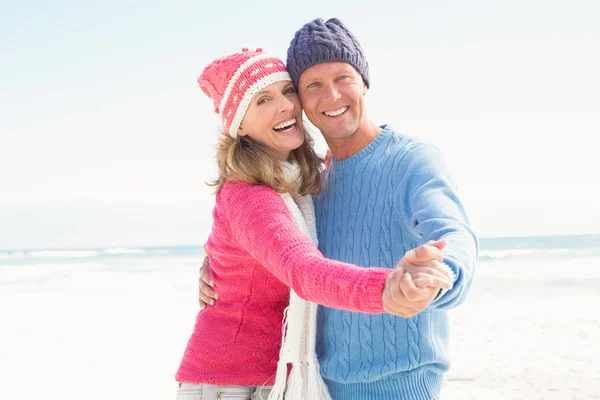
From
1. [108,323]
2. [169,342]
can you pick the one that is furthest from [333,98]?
[108,323]

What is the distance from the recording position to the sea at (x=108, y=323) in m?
5.60

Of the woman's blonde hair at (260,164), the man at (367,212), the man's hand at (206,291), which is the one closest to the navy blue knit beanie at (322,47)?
the man at (367,212)

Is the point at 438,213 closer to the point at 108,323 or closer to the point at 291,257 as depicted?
the point at 291,257

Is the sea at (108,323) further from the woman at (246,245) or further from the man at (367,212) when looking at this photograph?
the man at (367,212)

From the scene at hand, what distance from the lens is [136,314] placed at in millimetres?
8930

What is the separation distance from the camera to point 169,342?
695 centimetres

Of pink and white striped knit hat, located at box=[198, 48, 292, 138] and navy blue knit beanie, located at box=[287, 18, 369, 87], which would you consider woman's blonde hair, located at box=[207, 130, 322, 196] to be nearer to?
pink and white striped knit hat, located at box=[198, 48, 292, 138]

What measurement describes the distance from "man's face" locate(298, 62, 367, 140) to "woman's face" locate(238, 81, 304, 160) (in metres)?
0.08

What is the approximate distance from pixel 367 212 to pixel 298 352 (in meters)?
0.55

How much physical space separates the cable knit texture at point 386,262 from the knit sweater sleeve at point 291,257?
1.17ft

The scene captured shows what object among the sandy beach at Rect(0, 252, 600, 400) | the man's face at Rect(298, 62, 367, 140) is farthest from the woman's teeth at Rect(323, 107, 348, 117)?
the sandy beach at Rect(0, 252, 600, 400)

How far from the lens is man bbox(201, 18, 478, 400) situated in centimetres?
201

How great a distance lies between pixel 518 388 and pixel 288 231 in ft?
13.4

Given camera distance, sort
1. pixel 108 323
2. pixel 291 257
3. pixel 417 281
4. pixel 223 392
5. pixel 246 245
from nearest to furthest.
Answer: pixel 417 281
pixel 291 257
pixel 246 245
pixel 223 392
pixel 108 323
